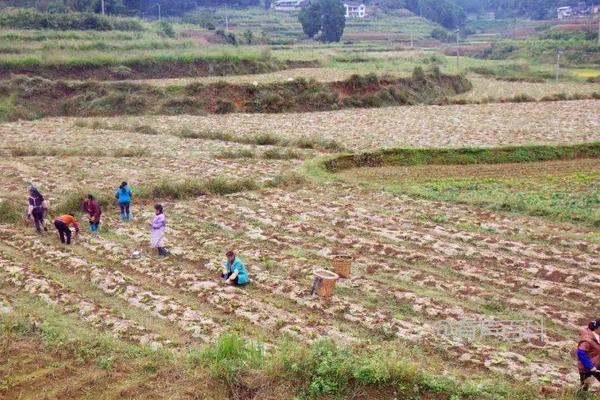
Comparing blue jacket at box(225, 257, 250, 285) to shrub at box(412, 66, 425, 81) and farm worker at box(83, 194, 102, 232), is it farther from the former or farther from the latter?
shrub at box(412, 66, 425, 81)

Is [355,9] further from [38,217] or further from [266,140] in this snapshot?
[38,217]

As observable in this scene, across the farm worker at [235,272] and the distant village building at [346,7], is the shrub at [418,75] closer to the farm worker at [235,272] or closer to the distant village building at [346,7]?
the farm worker at [235,272]

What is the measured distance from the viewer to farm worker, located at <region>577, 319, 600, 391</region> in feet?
32.5

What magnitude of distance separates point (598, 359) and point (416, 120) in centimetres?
2880

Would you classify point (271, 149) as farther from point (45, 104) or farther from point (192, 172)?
point (45, 104)

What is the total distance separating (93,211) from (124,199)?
1129mm

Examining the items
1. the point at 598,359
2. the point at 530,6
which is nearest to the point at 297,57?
the point at 598,359

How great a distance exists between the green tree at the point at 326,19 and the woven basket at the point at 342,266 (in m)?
84.5

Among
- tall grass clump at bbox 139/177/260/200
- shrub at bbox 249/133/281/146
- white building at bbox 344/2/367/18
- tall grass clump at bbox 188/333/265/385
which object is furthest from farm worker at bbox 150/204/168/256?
white building at bbox 344/2/367/18

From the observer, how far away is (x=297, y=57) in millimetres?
60469

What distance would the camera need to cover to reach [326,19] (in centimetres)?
9562

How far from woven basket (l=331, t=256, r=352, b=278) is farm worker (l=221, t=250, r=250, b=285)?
1.84 metres

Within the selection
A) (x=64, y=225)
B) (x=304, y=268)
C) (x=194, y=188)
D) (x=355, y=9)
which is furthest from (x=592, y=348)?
(x=355, y=9)

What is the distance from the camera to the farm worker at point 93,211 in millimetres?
18281
